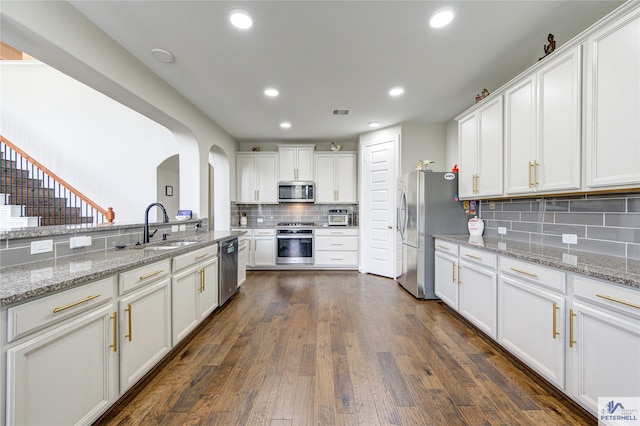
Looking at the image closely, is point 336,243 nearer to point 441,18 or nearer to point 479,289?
point 479,289

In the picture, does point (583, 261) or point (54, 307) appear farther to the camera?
point (583, 261)

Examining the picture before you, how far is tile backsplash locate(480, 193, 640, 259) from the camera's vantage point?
5.67 feet

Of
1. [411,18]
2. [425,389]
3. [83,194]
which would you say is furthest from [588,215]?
[83,194]

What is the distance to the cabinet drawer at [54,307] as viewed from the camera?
102 cm

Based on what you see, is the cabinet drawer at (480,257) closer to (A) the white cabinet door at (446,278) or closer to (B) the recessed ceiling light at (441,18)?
(A) the white cabinet door at (446,278)

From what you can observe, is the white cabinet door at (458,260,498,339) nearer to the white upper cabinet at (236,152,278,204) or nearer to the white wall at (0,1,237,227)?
the white wall at (0,1,237,227)

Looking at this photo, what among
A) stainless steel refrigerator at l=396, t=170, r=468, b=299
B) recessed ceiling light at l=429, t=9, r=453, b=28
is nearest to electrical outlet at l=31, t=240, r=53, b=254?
recessed ceiling light at l=429, t=9, r=453, b=28

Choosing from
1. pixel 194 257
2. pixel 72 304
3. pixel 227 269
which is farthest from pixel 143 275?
pixel 227 269

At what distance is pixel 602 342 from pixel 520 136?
1700mm

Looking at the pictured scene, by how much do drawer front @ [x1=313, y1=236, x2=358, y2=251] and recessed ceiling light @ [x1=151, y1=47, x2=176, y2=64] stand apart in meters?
3.52

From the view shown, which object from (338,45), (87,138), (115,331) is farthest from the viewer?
(87,138)

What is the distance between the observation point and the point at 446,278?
303 centimetres

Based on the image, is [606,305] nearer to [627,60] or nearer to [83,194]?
[627,60]

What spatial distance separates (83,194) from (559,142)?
7.26m
